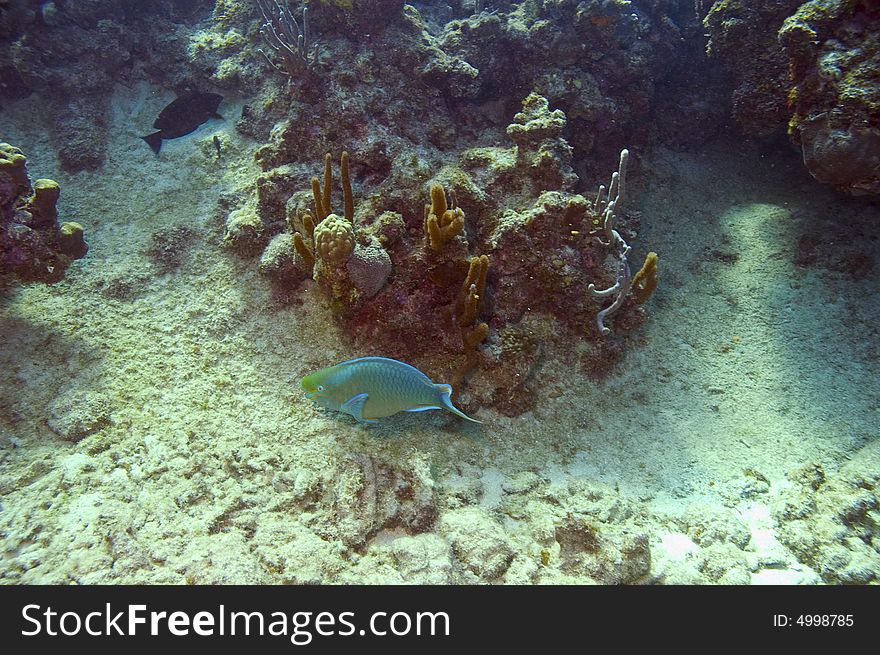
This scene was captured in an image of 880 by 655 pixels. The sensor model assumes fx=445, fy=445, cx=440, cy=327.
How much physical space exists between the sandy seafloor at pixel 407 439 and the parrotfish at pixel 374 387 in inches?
18.7

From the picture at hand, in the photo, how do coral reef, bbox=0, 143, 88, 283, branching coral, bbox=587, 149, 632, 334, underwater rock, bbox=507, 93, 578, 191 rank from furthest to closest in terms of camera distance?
1. underwater rock, bbox=507, 93, 578, 191
2. coral reef, bbox=0, 143, 88, 283
3. branching coral, bbox=587, 149, 632, 334

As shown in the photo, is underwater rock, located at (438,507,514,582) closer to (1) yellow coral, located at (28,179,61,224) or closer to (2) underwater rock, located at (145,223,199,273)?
(2) underwater rock, located at (145,223,199,273)

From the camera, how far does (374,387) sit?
219 cm

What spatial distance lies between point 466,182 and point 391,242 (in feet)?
2.61

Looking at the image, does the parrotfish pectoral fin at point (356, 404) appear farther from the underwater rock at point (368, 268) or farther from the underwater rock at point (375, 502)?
the underwater rock at point (368, 268)

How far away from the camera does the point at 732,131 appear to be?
5270 mm

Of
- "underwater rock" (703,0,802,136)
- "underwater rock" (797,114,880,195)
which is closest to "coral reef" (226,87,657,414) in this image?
"underwater rock" (797,114,880,195)

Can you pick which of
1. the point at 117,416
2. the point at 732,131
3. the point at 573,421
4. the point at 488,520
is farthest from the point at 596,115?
the point at 117,416

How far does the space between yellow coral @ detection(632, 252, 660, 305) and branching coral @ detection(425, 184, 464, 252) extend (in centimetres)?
136

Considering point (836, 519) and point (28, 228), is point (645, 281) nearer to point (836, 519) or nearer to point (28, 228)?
point (836, 519)

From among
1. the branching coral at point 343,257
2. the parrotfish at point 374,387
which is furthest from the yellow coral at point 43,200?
the parrotfish at point 374,387

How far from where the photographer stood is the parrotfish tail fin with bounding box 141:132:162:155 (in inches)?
179

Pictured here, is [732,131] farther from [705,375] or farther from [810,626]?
[810,626]

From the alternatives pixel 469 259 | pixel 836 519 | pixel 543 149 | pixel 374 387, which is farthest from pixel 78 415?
pixel 836 519
